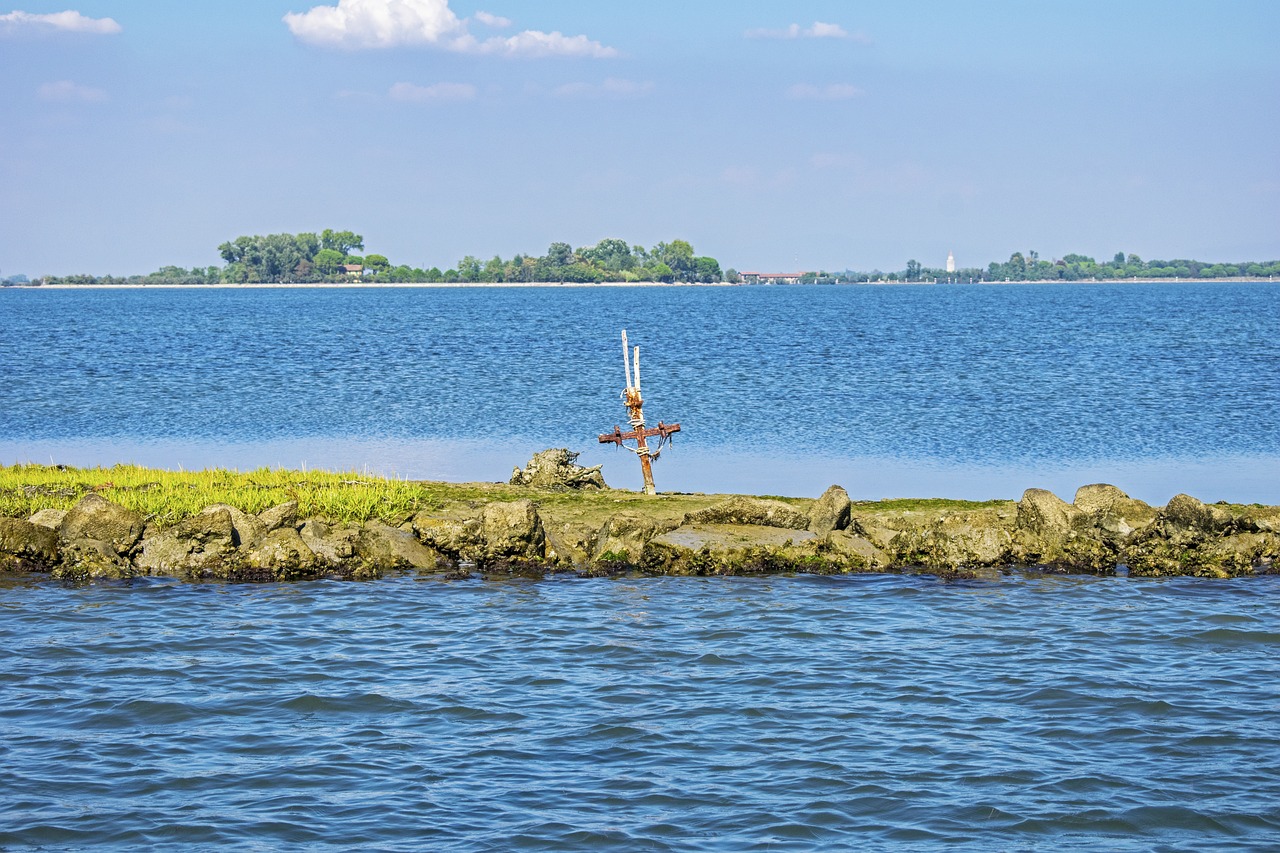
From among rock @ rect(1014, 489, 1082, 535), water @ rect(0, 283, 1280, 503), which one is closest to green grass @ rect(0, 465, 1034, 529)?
rock @ rect(1014, 489, 1082, 535)

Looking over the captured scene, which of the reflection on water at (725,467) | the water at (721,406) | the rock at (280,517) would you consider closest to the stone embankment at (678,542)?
the rock at (280,517)

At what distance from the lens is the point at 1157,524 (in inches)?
956

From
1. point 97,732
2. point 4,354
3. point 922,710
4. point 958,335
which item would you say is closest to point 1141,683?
point 922,710

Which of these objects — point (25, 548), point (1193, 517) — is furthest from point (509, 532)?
point (1193, 517)

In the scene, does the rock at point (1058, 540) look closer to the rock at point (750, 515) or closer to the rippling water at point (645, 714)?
the rippling water at point (645, 714)

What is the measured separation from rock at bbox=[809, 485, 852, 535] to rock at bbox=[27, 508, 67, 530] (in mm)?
13590

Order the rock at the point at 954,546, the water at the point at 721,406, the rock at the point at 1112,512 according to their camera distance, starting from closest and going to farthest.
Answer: the rock at the point at 954,546
the rock at the point at 1112,512
the water at the point at 721,406

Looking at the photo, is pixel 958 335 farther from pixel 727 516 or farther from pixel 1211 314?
pixel 727 516

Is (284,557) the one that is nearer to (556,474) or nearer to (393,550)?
(393,550)

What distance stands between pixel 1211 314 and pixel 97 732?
454ft

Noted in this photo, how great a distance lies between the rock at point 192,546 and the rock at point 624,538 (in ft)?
21.5

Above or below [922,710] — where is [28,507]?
above

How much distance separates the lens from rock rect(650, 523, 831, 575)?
24.1m

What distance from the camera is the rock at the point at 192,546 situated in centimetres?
2377
